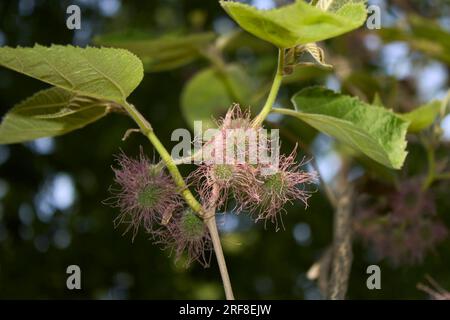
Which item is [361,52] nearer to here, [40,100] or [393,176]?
[393,176]

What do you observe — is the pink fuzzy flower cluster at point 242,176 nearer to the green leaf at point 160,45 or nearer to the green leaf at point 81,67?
the green leaf at point 81,67

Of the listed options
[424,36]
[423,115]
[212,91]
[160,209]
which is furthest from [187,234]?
[424,36]

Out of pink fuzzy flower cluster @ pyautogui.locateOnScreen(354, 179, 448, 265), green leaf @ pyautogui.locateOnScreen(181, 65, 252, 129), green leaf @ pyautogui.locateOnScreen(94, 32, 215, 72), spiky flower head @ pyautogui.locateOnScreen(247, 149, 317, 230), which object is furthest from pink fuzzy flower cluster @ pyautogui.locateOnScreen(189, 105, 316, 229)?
green leaf @ pyautogui.locateOnScreen(181, 65, 252, 129)

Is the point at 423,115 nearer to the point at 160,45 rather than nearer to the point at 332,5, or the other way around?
the point at 332,5

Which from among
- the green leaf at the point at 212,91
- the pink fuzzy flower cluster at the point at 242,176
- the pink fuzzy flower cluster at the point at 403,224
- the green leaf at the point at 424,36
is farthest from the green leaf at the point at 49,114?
the green leaf at the point at 424,36

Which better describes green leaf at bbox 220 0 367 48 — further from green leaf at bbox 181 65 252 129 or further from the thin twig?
green leaf at bbox 181 65 252 129
